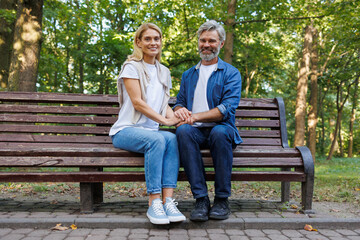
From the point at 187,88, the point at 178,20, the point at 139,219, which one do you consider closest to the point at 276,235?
the point at 139,219

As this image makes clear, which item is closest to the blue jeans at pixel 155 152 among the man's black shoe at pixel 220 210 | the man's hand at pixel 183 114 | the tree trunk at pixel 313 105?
the man's hand at pixel 183 114

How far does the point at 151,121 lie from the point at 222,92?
0.84 meters

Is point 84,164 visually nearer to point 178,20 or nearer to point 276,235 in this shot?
point 276,235

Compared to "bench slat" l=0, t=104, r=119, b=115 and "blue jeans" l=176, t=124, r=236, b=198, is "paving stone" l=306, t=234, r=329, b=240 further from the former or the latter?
"bench slat" l=0, t=104, r=119, b=115

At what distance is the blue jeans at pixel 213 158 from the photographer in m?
3.01

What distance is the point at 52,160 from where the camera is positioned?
3127 millimetres

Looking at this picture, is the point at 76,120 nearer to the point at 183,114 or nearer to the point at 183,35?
the point at 183,114

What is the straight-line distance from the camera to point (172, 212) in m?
2.88

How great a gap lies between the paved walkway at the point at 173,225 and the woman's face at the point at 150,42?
68.1 inches

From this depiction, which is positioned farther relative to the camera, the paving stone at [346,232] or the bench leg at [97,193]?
the bench leg at [97,193]

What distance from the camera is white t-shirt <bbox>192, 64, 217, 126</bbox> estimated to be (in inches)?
135

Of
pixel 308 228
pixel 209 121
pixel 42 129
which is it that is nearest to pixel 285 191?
pixel 308 228

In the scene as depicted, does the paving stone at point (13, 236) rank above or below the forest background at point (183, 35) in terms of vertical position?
below

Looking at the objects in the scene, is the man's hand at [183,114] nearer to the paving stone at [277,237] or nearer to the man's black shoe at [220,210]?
the man's black shoe at [220,210]
